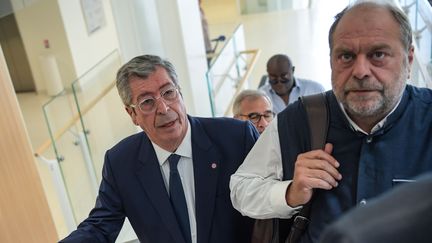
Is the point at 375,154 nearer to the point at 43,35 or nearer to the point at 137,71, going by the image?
the point at 137,71

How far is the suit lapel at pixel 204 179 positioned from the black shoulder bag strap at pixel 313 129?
0.43 meters

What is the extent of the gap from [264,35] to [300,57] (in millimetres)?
2108

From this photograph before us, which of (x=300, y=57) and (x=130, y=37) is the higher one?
(x=130, y=37)

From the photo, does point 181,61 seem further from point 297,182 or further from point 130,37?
point 297,182

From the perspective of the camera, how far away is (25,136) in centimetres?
215

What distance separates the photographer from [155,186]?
174cm

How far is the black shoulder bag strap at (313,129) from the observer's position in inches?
51.0

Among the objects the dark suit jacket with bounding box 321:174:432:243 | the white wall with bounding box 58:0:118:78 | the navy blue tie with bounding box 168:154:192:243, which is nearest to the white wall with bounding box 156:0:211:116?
the navy blue tie with bounding box 168:154:192:243

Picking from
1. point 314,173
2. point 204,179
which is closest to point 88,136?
point 204,179

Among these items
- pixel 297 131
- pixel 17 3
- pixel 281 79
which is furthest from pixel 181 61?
pixel 297 131

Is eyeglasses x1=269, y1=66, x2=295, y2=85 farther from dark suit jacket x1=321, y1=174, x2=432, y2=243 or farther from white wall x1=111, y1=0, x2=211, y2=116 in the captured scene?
dark suit jacket x1=321, y1=174, x2=432, y2=243

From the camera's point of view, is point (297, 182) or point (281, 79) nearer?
point (297, 182)

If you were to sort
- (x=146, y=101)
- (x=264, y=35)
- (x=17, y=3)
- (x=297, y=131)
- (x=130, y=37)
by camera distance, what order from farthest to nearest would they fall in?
(x=264, y=35)
(x=17, y=3)
(x=130, y=37)
(x=146, y=101)
(x=297, y=131)

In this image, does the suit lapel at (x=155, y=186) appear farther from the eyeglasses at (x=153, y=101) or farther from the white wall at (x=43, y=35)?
the white wall at (x=43, y=35)
